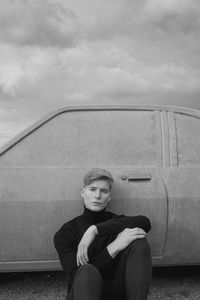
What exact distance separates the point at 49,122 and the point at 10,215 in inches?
30.6

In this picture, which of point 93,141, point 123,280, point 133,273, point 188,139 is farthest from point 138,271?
point 188,139

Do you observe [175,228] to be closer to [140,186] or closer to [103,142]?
[140,186]

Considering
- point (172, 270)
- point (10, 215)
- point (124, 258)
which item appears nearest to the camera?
point (124, 258)

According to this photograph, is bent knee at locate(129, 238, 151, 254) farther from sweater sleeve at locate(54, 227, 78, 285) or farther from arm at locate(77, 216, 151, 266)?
sweater sleeve at locate(54, 227, 78, 285)

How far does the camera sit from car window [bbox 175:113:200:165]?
121 inches

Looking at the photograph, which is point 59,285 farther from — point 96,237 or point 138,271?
point 138,271

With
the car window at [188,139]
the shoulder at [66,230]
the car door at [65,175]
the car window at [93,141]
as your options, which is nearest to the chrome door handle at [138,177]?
the car door at [65,175]


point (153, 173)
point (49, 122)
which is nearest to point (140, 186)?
point (153, 173)

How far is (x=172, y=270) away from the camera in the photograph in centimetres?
354

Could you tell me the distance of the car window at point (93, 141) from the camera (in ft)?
9.57

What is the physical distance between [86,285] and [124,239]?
0.41 meters

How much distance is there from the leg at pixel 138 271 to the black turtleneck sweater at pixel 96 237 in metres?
0.14

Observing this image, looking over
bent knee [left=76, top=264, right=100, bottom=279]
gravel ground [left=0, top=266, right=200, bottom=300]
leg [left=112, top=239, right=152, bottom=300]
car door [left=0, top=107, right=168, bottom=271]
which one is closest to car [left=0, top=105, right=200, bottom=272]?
car door [left=0, top=107, right=168, bottom=271]

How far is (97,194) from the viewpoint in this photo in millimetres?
2523
